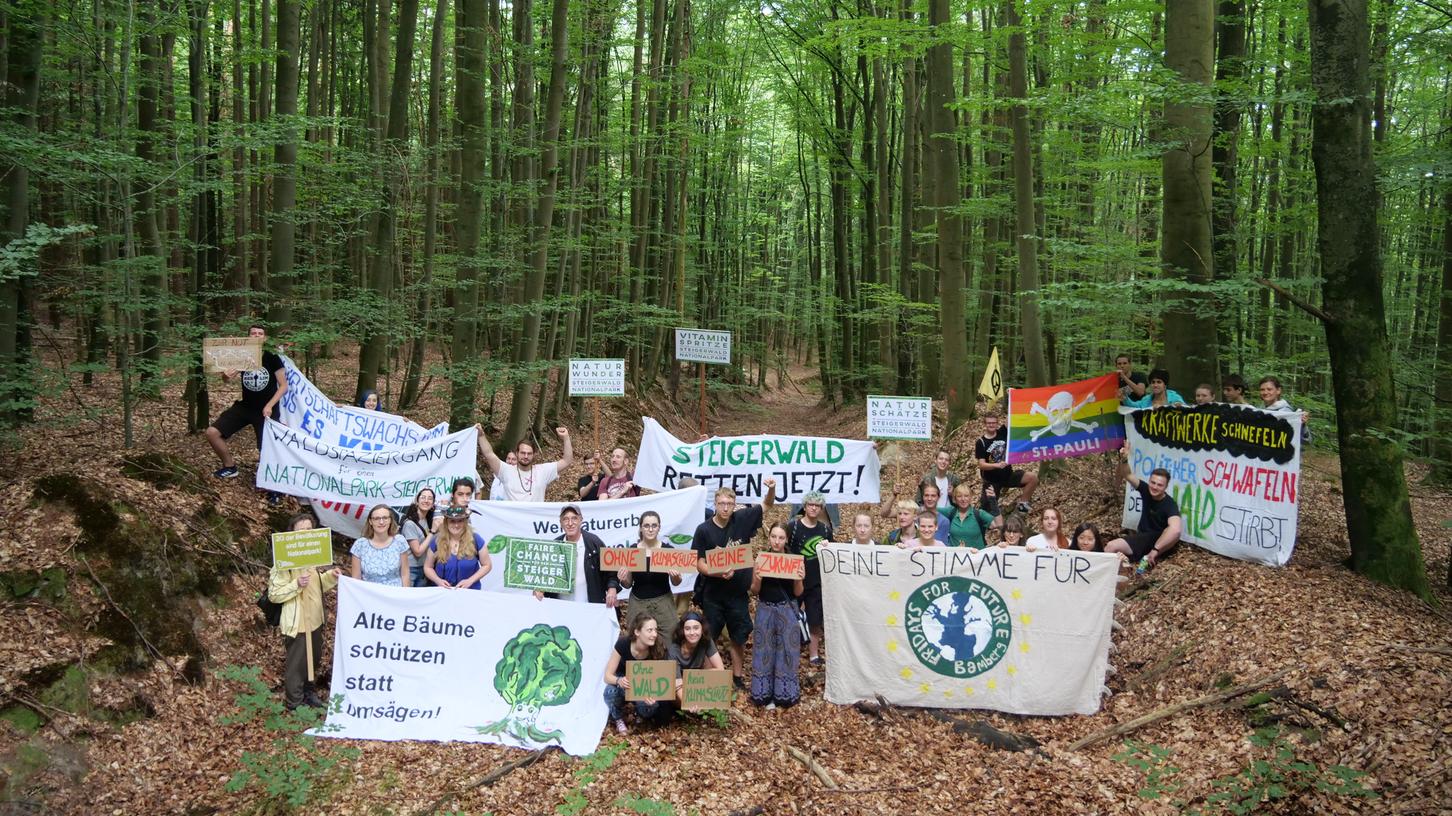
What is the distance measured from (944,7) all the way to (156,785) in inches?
521

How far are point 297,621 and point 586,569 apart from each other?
240cm

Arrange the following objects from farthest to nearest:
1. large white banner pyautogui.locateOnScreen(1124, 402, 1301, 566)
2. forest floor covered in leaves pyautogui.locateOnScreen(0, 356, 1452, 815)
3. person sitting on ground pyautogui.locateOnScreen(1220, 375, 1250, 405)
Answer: person sitting on ground pyautogui.locateOnScreen(1220, 375, 1250, 405) → large white banner pyautogui.locateOnScreen(1124, 402, 1301, 566) → forest floor covered in leaves pyautogui.locateOnScreen(0, 356, 1452, 815)

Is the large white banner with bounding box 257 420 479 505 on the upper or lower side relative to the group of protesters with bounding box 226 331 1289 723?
upper

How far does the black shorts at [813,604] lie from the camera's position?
8570 mm

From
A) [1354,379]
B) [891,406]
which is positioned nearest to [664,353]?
[891,406]

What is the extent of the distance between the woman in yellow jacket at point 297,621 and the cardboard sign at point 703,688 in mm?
2964

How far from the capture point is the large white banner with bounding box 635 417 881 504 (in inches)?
394

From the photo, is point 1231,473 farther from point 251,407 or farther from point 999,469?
point 251,407

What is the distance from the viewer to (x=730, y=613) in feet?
25.7

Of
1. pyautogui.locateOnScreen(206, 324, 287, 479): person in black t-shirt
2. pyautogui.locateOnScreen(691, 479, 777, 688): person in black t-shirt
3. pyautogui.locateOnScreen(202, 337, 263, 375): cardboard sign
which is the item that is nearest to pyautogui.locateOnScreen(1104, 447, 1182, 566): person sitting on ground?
pyautogui.locateOnScreen(691, 479, 777, 688): person in black t-shirt

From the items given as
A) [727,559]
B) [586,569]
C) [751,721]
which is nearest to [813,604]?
[727,559]

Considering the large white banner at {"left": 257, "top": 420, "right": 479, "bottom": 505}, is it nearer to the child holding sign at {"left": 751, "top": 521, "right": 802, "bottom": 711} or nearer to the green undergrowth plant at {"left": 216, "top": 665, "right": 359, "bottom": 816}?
the green undergrowth plant at {"left": 216, "top": 665, "right": 359, "bottom": 816}

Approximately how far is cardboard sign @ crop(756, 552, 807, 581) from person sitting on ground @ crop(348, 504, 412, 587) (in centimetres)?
313

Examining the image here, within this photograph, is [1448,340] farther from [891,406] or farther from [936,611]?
[936,611]
